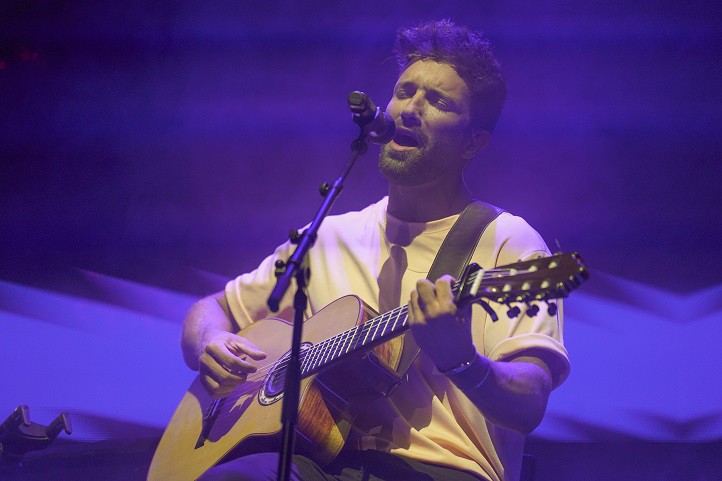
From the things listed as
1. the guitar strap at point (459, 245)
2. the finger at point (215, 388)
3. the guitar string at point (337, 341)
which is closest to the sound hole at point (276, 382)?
the guitar string at point (337, 341)

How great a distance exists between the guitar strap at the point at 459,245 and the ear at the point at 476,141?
11.4 inches

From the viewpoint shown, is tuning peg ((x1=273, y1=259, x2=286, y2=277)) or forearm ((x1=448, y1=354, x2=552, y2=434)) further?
forearm ((x1=448, y1=354, x2=552, y2=434))

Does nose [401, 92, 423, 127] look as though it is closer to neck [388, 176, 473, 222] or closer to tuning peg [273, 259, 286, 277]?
neck [388, 176, 473, 222]

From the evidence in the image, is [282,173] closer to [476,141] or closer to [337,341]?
[476,141]

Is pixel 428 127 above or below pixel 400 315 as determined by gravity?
above

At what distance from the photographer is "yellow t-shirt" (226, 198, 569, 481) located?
2.50 metres

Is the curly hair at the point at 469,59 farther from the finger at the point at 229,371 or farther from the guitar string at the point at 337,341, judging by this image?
the finger at the point at 229,371

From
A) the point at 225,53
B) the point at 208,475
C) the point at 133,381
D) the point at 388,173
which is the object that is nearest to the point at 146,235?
the point at 133,381

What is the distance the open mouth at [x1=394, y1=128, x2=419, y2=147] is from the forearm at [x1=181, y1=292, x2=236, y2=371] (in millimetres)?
1066

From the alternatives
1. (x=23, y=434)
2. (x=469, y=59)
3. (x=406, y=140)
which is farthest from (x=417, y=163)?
(x=23, y=434)

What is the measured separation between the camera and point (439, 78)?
301 cm

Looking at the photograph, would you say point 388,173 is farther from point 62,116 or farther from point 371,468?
point 62,116

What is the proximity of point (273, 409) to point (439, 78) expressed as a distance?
1436 millimetres

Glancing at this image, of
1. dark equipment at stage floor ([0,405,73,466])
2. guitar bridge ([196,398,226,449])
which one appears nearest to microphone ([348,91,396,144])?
guitar bridge ([196,398,226,449])
